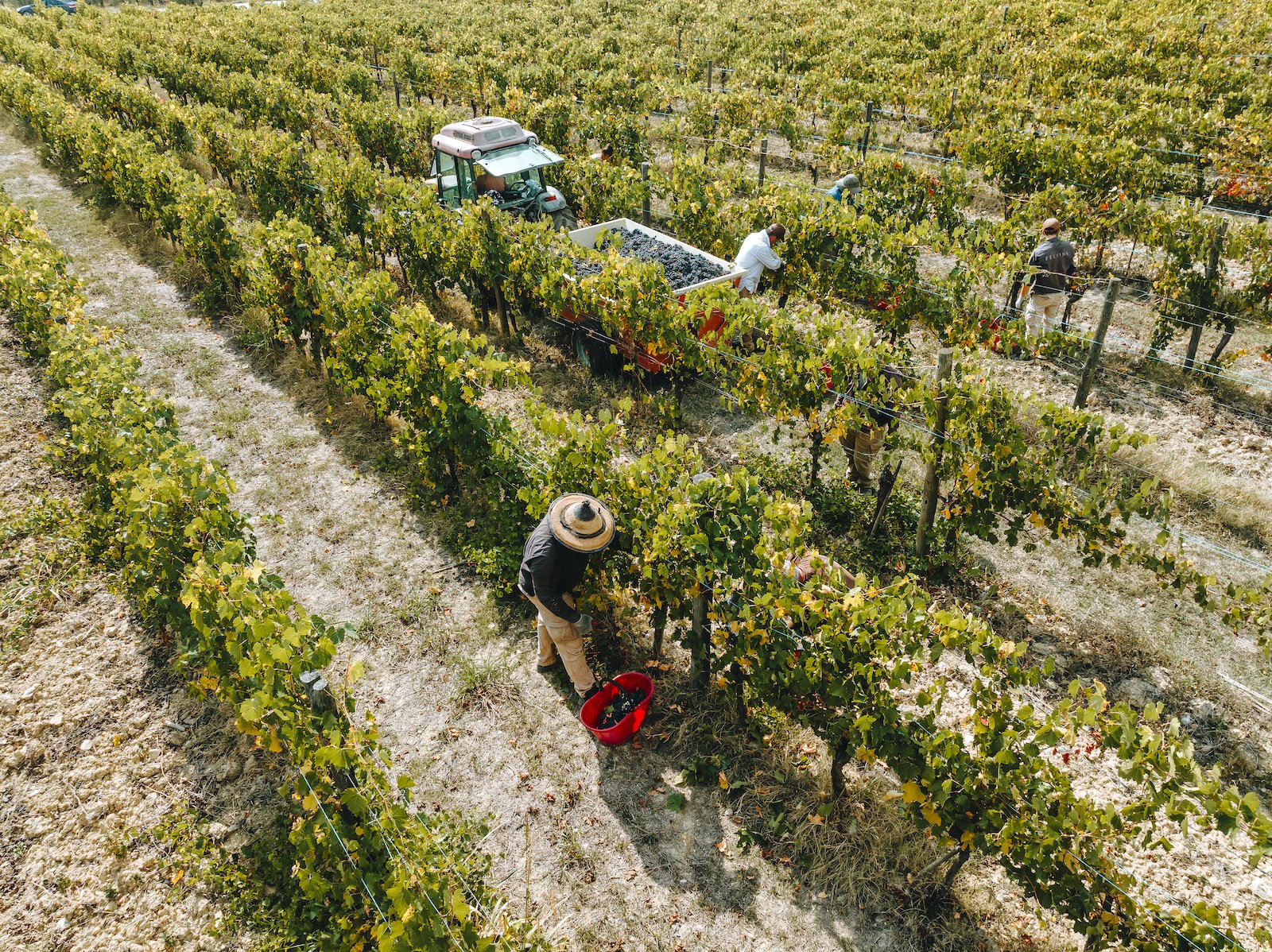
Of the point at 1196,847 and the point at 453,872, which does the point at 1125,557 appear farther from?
the point at 453,872

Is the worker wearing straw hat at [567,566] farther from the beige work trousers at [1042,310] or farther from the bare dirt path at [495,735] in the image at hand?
the beige work trousers at [1042,310]

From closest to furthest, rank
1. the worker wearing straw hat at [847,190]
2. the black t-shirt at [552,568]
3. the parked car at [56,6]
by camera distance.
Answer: the black t-shirt at [552,568] → the worker wearing straw hat at [847,190] → the parked car at [56,6]

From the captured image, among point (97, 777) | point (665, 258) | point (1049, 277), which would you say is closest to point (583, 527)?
point (97, 777)

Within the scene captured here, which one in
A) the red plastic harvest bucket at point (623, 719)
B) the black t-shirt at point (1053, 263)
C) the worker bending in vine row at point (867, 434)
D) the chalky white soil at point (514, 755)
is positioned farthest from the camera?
the black t-shirt at point (1053, 263)

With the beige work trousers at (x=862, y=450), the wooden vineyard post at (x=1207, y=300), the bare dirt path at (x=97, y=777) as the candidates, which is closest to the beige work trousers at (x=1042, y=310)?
the wooden vineyard post at (x=1207, y=300)

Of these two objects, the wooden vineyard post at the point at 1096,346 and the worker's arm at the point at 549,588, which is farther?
the wooden vineyard post at the point at 1096,346

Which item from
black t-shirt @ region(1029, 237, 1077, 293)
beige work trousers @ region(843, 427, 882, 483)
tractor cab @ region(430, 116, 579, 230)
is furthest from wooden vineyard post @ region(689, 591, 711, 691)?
tractor cab @ region(430, 116, 579, 230)

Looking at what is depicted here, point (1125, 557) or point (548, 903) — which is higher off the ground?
point (1125, 557)

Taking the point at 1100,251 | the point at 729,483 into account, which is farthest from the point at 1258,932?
the point at 1100,251
